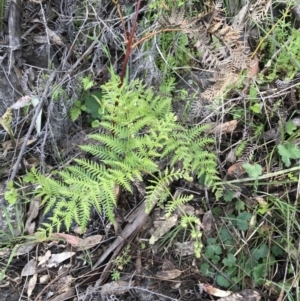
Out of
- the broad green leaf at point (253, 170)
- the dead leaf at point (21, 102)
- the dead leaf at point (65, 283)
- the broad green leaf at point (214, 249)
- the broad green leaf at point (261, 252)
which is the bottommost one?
the dead leaf at point (65, 283)

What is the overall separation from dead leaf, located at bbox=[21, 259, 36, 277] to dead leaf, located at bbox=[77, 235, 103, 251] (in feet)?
0.76

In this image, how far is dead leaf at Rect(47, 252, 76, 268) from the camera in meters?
2.31

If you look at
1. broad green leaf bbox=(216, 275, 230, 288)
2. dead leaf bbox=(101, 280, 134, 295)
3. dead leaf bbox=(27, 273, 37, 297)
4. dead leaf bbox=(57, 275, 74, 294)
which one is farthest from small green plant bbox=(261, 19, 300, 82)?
dead leaf bbox=(27, 273, 37, 297)

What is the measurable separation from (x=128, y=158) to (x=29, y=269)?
29.5 inches

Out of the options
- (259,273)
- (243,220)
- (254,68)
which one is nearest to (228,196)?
(243,220)

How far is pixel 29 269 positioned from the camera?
7.57ft

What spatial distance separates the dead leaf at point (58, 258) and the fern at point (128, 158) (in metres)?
0.22

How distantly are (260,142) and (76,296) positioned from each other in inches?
45.4

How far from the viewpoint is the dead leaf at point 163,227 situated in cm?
225

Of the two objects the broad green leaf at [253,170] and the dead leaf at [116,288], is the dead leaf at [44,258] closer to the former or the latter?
the dead leaf at [116,288]

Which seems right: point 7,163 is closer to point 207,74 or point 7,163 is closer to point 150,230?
point 150,230

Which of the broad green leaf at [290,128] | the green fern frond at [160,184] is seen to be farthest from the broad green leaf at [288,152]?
the green fern frond at [160,184]

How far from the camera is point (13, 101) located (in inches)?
99.1

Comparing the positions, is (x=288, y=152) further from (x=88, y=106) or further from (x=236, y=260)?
(x=88, y=106)
